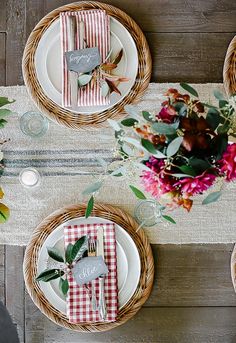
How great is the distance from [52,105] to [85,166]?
199 mm

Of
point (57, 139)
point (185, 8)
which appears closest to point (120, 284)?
point (57, 139)

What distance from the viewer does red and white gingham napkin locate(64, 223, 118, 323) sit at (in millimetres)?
1486

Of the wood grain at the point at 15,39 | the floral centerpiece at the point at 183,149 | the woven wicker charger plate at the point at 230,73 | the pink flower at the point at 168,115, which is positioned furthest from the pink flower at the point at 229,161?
the wood grain at the point at 15,39

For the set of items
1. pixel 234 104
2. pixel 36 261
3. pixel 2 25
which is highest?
pixel 2 25

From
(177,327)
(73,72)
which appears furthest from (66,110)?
(177,327)

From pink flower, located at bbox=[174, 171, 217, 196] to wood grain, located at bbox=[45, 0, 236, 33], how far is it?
0.71m

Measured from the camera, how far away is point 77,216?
1529 millimetres

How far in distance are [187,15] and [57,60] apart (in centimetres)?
42

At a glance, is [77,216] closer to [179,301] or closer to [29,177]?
[29,177]

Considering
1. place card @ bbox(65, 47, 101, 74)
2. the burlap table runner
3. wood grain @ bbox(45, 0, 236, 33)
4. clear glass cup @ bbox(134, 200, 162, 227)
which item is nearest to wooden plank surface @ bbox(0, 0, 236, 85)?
wood grain @ bbox(45, 0, 236, 33)

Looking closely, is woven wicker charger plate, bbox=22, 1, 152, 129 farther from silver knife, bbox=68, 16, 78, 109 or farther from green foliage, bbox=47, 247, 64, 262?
green foliage, bbox=47, 247, 64, 262

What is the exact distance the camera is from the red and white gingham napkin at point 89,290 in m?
1.49

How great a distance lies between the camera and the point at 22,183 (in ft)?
5.19

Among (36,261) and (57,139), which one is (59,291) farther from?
(57,139)
